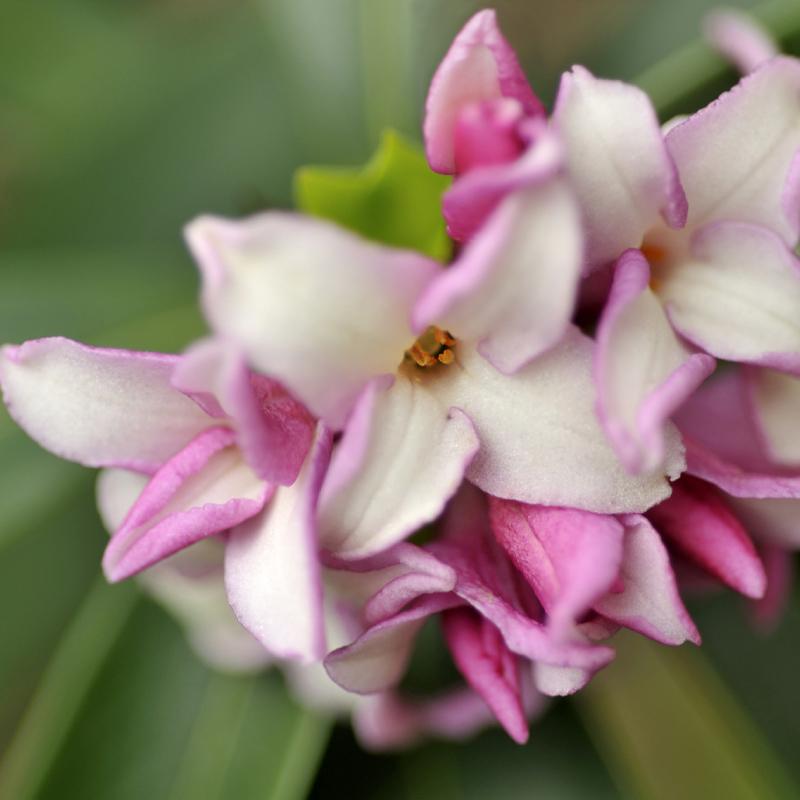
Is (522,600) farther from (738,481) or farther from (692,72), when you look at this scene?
(692,72)

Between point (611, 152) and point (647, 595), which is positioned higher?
point (611, 152)

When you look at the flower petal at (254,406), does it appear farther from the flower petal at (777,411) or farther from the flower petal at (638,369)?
the flower petal at (777,411)

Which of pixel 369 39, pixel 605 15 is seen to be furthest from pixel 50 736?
pixel 605 15

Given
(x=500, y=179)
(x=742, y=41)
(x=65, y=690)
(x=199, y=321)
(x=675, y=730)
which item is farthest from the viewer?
(x=675, y=730)

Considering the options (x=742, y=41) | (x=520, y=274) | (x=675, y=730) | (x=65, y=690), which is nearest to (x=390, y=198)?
(x=742, y=41)

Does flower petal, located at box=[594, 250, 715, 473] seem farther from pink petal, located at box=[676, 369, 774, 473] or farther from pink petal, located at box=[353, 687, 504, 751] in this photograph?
pink petal, located at box=[353, 687, 504, 751]

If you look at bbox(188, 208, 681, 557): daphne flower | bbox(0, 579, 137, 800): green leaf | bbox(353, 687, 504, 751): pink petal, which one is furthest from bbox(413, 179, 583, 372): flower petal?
bbox(0, 579, 137, 800): green leaf

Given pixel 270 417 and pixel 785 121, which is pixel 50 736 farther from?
pixel 785 121

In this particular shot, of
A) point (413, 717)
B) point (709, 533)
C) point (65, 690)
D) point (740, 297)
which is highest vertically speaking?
point (740, 297)

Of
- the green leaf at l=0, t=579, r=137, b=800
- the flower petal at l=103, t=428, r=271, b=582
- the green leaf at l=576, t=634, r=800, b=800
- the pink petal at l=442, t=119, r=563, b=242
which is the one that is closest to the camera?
the pink petal at l=442, t=119, r=563, b=242
